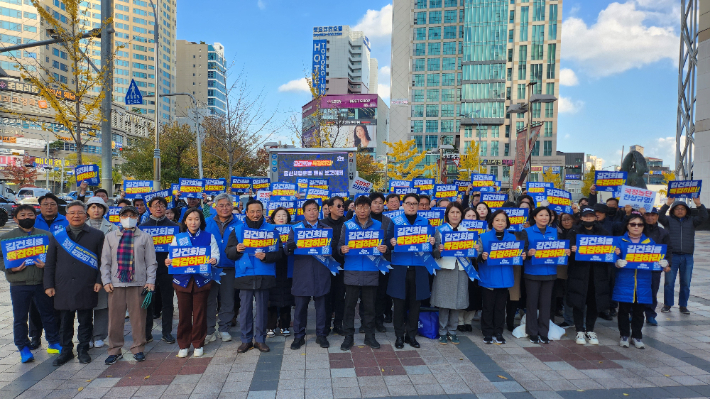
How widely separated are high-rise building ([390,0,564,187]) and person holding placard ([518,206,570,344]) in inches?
2467

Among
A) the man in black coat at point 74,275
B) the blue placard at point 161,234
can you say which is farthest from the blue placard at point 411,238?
the man in black coat at point 74,275

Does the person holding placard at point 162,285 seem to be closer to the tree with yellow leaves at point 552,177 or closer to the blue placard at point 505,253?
the blue placard at point 505,253

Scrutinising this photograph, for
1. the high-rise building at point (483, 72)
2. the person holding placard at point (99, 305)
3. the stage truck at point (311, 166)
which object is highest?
the high-rise building at point (483, 72)

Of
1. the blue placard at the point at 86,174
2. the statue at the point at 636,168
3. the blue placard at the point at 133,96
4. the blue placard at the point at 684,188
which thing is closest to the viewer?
the blue placard at the point at 684,188

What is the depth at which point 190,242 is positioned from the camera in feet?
18.3

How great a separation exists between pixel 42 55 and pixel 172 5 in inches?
→ 2532

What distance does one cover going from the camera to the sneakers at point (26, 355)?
5.53 meters

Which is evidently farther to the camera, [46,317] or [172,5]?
[172,5]

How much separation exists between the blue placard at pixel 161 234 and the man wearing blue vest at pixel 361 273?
248cm

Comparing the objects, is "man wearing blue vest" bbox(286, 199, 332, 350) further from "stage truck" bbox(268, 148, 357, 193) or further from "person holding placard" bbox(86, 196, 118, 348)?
"stage truck" bbox(268, 148, 357, 193)

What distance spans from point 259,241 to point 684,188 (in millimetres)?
8296

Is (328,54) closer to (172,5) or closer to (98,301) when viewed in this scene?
(172,5)

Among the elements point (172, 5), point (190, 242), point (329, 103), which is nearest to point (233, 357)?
point (190, 242)

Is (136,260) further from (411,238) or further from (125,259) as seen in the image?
(411,238)
